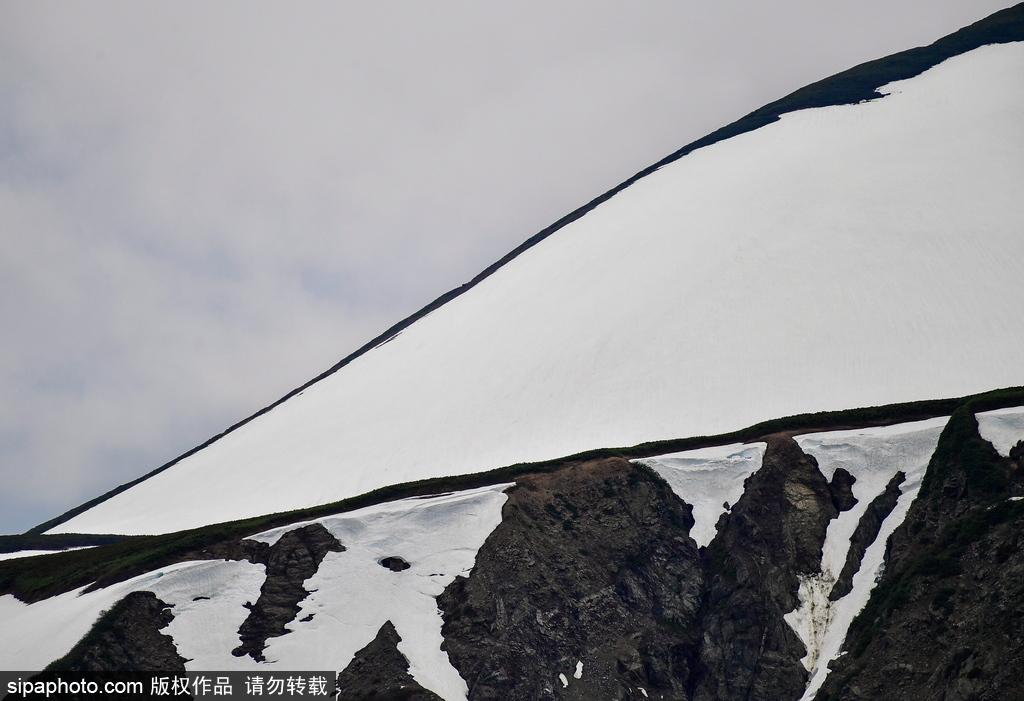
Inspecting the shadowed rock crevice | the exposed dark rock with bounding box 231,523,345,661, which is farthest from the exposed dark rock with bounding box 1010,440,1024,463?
the shadowed rock crevice

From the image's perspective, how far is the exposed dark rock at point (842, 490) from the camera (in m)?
46.2

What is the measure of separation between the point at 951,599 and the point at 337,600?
25112mm

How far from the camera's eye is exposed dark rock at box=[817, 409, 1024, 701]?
32844mm

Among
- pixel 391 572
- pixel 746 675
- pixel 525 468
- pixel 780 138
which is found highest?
pixel 780 138

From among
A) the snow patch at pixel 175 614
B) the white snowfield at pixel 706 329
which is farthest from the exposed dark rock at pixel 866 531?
the snow patch at pixel 175 614

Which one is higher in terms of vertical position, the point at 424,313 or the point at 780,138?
the point at 780,138

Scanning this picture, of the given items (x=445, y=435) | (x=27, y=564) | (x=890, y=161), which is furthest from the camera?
(x=890, y=161)

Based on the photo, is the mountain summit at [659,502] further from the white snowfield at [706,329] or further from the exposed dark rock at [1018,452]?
the white snowfield at [706,329]

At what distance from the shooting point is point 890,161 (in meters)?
86.6

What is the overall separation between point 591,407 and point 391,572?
21106 mm

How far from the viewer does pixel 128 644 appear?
135 ft

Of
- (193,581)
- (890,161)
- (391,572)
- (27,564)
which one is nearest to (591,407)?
(391,572)

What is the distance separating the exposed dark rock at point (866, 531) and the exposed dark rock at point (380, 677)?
17.4 meters

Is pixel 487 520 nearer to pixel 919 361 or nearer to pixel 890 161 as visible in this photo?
pixel 919 361
